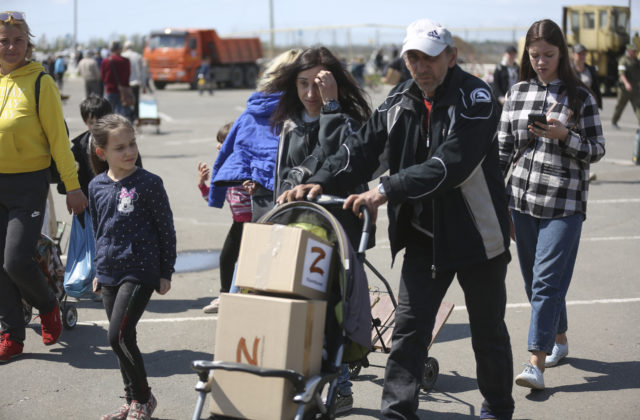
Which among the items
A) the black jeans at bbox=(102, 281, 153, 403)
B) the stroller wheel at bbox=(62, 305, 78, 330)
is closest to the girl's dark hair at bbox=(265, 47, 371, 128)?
the black jeans at bbox=(102, 281, 153, 403)

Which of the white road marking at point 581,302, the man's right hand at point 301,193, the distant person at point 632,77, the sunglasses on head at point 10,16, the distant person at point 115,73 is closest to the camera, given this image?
the man's right hand at point 301,193

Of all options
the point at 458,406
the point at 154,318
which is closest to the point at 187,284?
the point at 154,318

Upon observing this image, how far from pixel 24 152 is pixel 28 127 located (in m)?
0.17

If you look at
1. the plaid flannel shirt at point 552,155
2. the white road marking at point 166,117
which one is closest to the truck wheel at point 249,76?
the white road marking at point 166,117

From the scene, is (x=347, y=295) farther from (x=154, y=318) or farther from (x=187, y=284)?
(x=187, y=284)

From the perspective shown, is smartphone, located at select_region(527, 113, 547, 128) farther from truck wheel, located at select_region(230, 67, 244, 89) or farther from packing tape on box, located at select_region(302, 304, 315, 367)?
truck wheel, located at select_region(230, 67, 244, 89)

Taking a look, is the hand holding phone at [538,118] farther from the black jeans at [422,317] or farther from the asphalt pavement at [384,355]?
the asphalt pavement at [384,355]

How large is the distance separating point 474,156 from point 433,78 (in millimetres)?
411

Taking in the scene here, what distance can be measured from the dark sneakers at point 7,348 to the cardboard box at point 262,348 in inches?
108

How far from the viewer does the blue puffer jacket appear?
573cm

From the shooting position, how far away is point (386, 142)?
4211 millimetres

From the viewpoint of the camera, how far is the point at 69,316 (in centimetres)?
641

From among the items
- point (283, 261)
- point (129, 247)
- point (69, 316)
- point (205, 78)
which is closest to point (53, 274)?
point (69, 316)

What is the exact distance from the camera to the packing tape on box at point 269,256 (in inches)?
142
